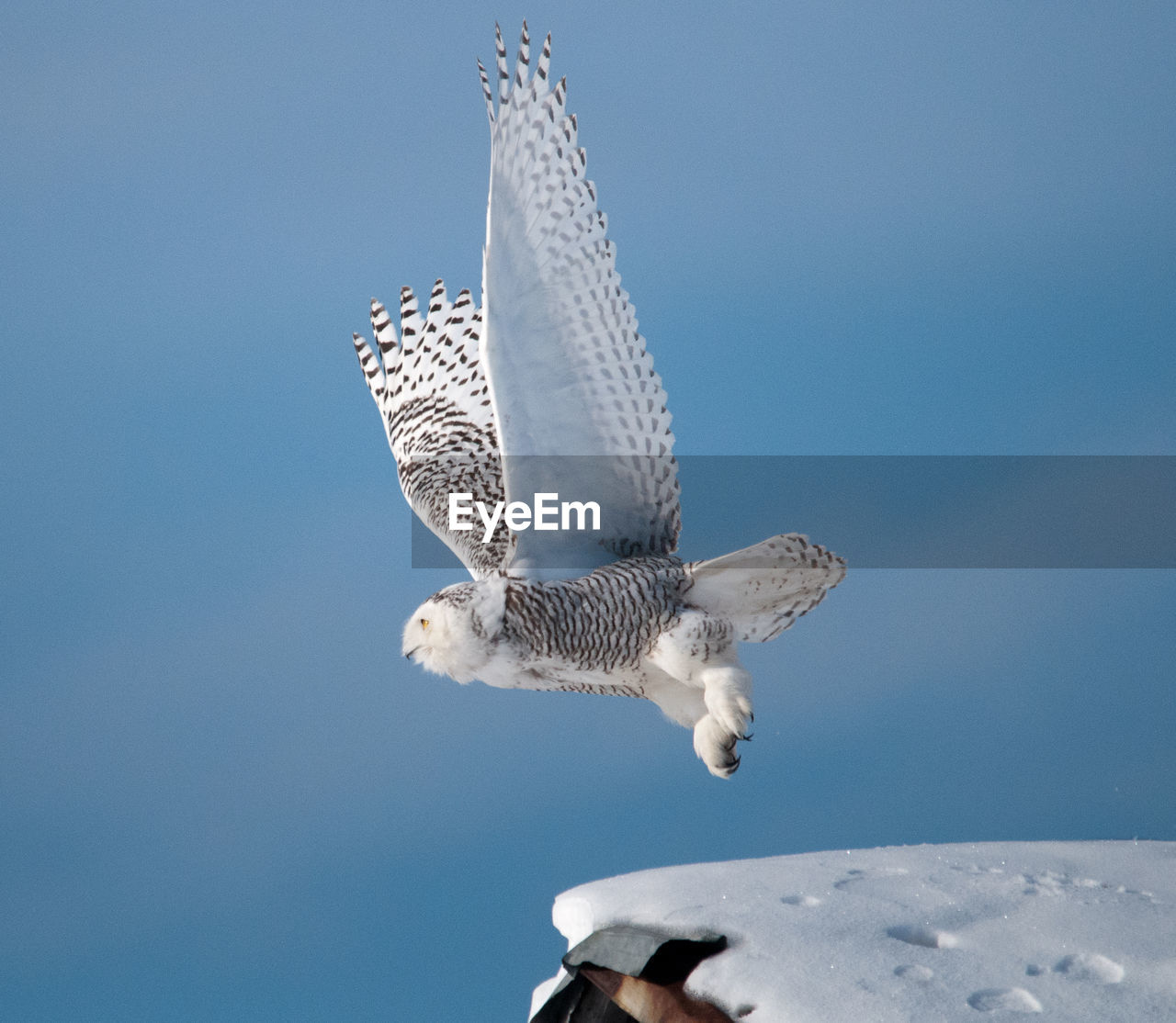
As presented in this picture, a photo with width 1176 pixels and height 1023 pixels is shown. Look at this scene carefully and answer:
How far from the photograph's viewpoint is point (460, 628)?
6.89 feet

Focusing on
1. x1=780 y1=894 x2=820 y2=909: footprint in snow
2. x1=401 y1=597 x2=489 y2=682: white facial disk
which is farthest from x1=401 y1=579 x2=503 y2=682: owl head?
x1=780 y1=894 x2=820 y2=909: footprint in snow

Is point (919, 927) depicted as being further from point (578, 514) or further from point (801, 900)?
point (578, 514)

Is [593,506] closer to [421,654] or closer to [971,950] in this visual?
[421,654]

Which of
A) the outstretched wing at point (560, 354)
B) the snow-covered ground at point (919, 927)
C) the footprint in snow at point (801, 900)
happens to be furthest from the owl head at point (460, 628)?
the footprint in snow at point (801, 900)

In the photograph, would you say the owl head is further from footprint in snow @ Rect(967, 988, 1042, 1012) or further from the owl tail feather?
footprint in snow @ Rect(967, 988, 1042, 1012)

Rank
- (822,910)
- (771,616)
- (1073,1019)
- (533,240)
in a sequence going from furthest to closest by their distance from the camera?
1. (771,616)
2. (533,240)
3. (822,910)
4. (1073,1019)

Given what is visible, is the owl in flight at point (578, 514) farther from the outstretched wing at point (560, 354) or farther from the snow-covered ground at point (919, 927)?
the snow-covered ground at point (919, 927)

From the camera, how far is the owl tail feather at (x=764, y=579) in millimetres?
2201

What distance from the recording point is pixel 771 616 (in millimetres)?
2291

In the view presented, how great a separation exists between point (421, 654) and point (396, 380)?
95 centimetres

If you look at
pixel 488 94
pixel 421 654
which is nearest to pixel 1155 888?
pixel 421 654

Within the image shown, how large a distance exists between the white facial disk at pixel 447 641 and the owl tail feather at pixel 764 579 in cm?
40

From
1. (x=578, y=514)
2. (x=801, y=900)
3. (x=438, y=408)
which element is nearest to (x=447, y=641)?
(x=578, y=514)

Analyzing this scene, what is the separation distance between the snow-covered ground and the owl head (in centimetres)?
47
